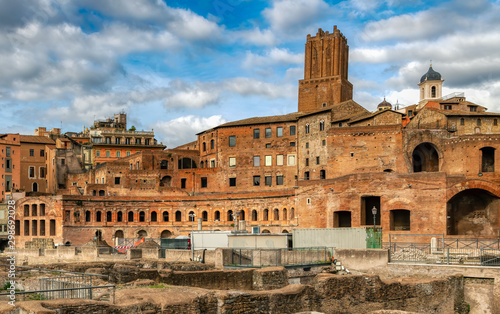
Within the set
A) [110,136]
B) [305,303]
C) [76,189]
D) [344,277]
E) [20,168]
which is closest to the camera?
[305,303]

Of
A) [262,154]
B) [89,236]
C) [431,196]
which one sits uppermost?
[262,154]

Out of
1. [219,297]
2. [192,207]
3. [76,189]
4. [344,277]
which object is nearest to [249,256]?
[344,277]

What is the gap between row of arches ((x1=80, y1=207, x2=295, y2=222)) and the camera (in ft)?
188

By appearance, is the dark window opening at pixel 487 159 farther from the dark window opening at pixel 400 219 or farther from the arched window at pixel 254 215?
the arched window at pixel 254 215

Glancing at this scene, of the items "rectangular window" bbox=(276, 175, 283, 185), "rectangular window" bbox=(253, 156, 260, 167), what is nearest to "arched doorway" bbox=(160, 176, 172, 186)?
"rectangular window" bbox=(253, 156, 260, 167)

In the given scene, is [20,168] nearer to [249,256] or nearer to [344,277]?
[249,256]

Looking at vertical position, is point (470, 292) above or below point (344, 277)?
below

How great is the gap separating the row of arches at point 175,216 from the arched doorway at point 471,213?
17332 mm

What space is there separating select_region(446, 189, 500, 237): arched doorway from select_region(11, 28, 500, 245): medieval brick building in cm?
8

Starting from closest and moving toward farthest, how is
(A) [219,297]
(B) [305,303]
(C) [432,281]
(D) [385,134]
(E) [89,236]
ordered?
(A) [219,297], (B) [305,303], (C) [432,281], (D) [385,134], (E) [89,236]

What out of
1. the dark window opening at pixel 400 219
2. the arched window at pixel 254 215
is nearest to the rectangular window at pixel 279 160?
the arched window at pixel 254 215

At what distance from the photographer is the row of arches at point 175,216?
188ft

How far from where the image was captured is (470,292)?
2389 centimetres

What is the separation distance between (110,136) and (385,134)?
47.1 metres
